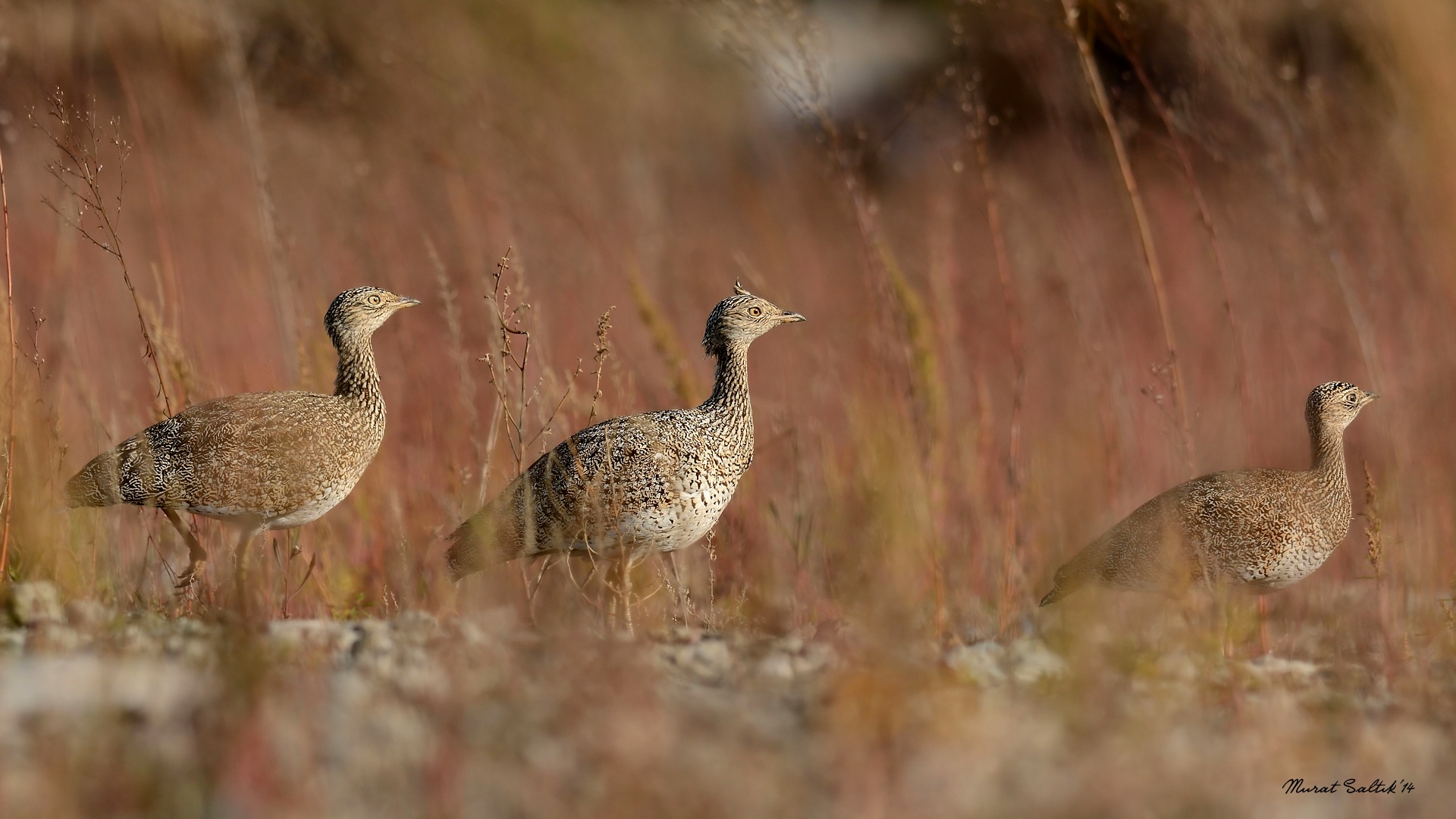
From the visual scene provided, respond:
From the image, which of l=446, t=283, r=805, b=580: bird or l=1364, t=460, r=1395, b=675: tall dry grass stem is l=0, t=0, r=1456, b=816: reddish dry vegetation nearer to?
l=1364, t=460, r=1395, b=675: tall dry grass stem

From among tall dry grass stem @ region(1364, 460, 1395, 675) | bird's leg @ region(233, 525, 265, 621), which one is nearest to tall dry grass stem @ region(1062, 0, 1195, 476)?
tall dry grass stem @ region(1364, 460, 1395, 675)

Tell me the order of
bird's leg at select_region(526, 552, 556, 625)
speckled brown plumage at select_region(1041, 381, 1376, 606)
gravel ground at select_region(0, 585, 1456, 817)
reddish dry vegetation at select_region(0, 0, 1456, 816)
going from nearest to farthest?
gravel ground at select_region(0, 585, 1456, 817)
reddish dry vegetation at select_region(0, 0, 1456, 816)
bird's leg at select_region(526, 552, 556, 625)
speckled brown plumage at select_region(1041, 381, 1376, 606)

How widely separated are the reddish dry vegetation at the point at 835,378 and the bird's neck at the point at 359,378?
165 millimetres

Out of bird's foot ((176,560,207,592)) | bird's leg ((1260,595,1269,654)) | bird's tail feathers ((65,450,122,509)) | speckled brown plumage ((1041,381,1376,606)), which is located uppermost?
bird's tail feathers ((65,450,122,509))

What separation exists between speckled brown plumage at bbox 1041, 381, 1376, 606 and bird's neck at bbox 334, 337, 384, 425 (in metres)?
2.53

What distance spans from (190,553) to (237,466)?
453 mm

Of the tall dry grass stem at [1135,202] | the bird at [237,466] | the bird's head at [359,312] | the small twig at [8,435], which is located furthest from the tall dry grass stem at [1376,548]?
the small twig at [8,435]

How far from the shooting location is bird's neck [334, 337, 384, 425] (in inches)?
206

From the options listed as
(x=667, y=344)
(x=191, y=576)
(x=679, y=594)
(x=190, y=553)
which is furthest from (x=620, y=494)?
(x=190, y=553)

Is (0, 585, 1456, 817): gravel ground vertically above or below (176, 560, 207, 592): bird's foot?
below

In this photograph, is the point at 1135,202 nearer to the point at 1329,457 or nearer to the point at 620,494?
the point at 1329,457

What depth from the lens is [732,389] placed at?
206 inches

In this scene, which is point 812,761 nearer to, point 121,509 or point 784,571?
point 784,571

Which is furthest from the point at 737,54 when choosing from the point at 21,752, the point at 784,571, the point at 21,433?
the point at 21,752
